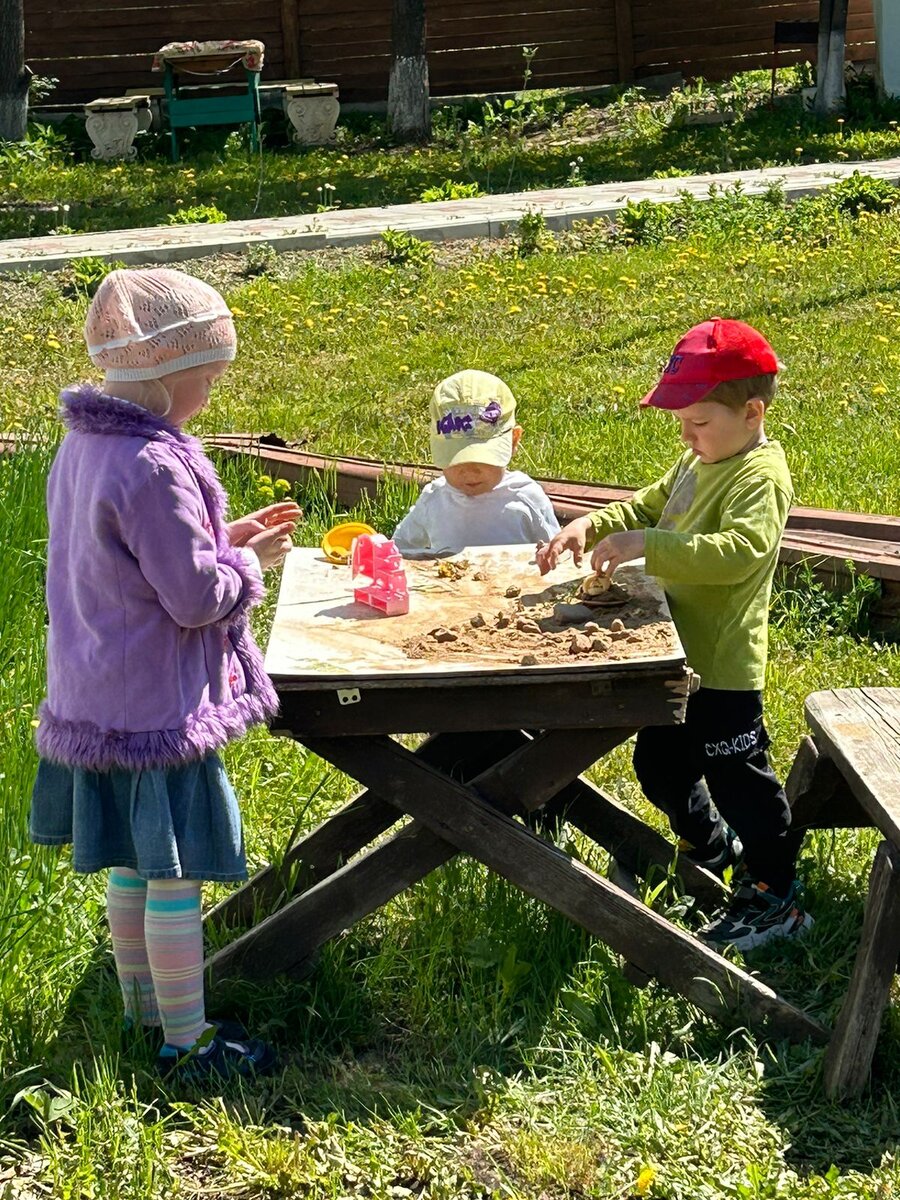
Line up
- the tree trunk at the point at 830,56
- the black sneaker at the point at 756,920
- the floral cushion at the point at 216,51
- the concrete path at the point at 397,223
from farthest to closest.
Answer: the tree trunk at the point at 830,56, the floral cushion at the point at 216,51, the concrete path at the point at 397,223, the black sneaker at the point at 756,920

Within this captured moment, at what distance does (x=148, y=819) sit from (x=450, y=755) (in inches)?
35.6

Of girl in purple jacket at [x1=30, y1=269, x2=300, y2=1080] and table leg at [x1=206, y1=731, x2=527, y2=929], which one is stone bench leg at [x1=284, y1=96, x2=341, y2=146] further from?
girl in purple jacket at [x1=30, y1=269, x2=300, y2=1080]

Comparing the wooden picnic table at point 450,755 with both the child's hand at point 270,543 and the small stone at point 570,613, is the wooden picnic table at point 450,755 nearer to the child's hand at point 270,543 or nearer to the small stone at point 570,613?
the small stone at point 570,613

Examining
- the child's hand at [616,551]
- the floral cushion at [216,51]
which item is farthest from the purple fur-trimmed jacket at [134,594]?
the floral cushion at [216,51]

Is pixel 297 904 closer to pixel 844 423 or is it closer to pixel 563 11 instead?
pixel 844 423

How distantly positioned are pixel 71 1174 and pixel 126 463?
1.29 metres

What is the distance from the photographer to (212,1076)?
3.09 metres

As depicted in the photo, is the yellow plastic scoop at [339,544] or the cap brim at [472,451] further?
the cap brim at [472,451]

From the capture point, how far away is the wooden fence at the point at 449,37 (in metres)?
18.6

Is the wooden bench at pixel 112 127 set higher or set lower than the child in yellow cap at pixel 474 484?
higher

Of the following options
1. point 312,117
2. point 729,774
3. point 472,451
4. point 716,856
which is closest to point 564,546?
point 472,451

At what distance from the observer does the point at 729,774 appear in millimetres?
3539

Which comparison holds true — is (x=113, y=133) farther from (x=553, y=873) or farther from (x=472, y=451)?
(x=553, y=873)

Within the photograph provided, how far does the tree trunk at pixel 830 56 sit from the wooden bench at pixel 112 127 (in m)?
7.58
